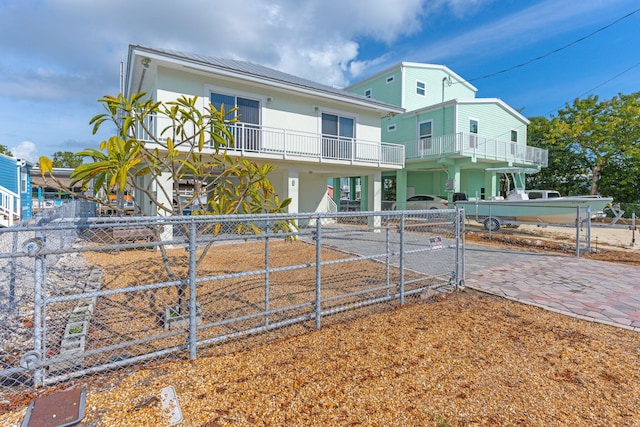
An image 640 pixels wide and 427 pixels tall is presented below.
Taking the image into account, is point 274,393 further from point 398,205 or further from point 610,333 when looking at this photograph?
point 398,205

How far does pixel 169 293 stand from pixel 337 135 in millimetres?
11240

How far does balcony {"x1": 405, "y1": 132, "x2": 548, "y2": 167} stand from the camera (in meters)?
17.2

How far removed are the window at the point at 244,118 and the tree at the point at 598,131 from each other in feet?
69.0

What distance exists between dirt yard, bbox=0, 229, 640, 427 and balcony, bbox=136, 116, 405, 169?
817cm

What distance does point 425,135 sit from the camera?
19.4 metres

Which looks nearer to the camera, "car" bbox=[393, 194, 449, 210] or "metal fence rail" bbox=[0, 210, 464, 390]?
"metal fence rail" bbox=[0, 210, 464, 390]

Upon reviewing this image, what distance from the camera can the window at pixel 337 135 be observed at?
13.6 meters

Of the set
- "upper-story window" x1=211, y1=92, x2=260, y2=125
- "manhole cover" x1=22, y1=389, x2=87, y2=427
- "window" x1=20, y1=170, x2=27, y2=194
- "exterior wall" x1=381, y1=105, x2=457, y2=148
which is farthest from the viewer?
"window" x1=20, y1=170, x2=27, y2=194

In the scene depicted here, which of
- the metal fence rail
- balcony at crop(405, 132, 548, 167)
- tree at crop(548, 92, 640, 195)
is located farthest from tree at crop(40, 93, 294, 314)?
tree at crop(548, 92, 640, 195)

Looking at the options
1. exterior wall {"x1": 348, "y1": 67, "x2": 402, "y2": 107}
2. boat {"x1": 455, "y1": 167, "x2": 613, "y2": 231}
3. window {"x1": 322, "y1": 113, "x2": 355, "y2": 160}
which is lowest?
boat {"x1": 455, "y1": 167, "x2": 613, "y2": 231}

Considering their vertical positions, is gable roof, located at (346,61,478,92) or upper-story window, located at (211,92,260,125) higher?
gable roof, located at (346,61,478,92)

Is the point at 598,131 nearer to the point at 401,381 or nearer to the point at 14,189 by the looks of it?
the point at 401,381

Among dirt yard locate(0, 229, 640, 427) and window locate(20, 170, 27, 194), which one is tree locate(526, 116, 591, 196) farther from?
window locate(20, 170, 27, 194)

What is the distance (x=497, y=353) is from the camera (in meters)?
3.25
